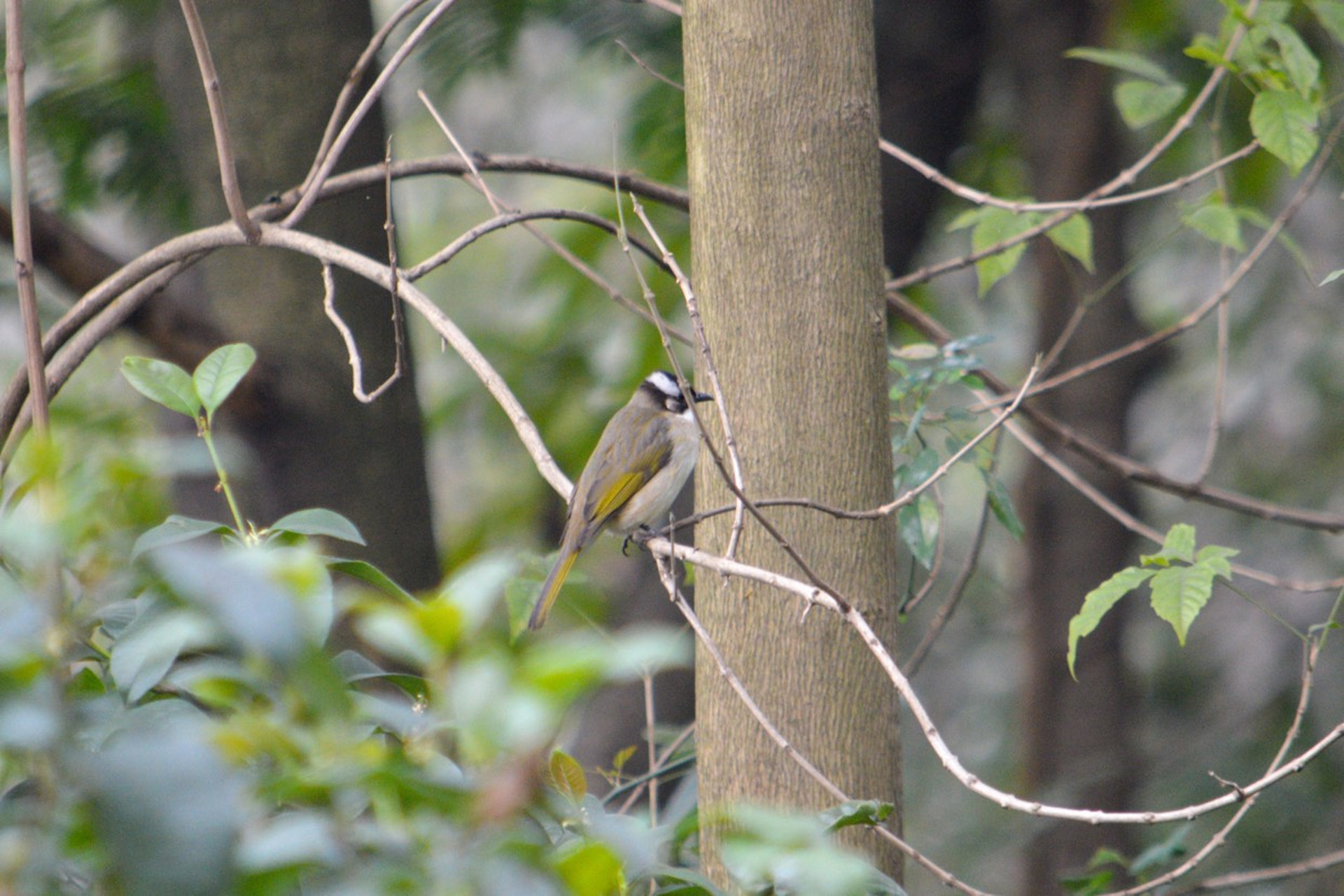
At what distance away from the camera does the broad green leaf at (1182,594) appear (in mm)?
1788

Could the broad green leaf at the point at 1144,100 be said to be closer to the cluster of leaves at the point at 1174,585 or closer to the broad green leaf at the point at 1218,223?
the broad green leaf at the point at 1218,223

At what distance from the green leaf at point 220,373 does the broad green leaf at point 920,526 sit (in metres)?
1.14

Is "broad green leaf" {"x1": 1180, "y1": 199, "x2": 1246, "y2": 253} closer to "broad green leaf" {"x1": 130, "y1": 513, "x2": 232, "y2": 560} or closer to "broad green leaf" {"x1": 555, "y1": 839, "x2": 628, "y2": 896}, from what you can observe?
"broad green leaf" {"x1": 130, "y1": 513, "x2": 232, "y2": 560}

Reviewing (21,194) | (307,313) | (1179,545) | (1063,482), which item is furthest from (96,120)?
(1063,482)

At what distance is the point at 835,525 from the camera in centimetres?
183

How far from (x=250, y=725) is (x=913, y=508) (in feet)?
5.52

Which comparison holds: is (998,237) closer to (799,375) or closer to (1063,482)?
(799,375)

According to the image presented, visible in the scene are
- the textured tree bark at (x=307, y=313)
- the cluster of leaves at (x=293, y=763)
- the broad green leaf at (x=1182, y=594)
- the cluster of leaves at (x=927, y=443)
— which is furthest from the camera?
the textured tree bark at (x=307, y=313)

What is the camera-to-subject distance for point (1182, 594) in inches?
71.7

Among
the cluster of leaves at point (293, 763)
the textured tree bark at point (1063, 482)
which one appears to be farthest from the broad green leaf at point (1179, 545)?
the textured tree bark at point (1063, 482)

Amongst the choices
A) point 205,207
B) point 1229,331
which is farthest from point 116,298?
point 1229,331

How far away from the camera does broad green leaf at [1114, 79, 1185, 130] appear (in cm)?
273

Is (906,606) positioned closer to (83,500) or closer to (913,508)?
(913,508)

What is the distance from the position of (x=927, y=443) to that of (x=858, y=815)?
1189 mm
